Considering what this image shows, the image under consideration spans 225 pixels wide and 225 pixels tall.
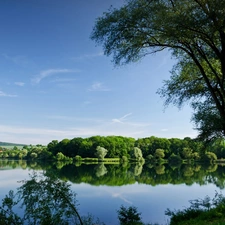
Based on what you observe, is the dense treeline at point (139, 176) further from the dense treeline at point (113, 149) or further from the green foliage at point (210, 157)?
the dense treeline at point (113, 149)

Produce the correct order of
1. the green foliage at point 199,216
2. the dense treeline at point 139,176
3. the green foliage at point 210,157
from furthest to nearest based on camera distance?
the green foliage at point 210,157, the dense treeline at point 139,176, the green foliage at point 199,216

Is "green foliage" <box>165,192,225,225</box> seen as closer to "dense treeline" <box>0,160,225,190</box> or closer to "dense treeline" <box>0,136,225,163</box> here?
"dense treeline" <box>0,160,225,190</box>

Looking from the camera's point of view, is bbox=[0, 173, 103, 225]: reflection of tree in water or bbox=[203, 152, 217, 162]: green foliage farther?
bbox=[203, 152, 217, 162]: green foliage

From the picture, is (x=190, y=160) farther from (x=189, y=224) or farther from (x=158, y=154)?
(x=189, y=224)

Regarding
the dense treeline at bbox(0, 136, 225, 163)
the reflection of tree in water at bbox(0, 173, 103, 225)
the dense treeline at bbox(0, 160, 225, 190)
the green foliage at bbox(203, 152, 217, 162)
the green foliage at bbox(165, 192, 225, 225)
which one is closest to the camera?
the reflection of tree in water at bbox(0, 173, 103, 225)

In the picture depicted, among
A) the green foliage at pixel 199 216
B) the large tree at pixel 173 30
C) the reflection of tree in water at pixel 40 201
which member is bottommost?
the green foliage at pixel 199 216

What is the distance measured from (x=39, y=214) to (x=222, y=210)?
6.37 meters

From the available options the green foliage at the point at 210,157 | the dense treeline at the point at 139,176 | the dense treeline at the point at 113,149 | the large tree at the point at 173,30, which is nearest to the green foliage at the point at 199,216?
the large tree at the point at 173,30

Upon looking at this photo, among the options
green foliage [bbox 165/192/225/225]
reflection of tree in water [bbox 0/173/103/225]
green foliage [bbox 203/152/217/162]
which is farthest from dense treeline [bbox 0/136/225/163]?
reflection of tree in water [bbox 0/173/103/225]

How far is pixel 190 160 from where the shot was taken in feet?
263

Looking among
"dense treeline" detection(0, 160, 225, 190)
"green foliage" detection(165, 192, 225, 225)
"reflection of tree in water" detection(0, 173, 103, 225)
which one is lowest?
"dense treeline" detection(0, 160, 225, 190)

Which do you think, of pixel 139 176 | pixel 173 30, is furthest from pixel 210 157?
pixel 173 30

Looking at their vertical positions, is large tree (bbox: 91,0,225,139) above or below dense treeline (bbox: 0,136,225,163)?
above

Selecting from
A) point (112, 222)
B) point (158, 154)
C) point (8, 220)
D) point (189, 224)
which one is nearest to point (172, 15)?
point (189, 224)
